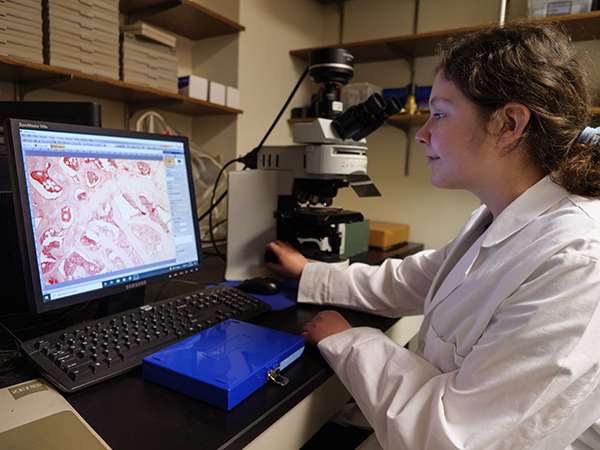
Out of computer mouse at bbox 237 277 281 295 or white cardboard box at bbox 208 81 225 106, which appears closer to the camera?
computer mouse at bbox 237 277 281 295

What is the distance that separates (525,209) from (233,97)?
5.79 feet

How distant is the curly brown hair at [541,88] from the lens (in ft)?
2.36

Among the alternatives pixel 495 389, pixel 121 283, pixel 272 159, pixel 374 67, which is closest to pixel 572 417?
pixel 495 389

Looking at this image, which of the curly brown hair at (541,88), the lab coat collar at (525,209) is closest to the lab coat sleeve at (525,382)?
the lab coat collar at (525,209)

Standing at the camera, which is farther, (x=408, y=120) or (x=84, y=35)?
(x=408, y=120)

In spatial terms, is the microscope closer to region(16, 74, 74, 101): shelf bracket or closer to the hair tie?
the hair tie

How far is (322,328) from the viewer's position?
814 mm

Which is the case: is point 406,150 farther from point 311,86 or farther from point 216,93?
point 216,93

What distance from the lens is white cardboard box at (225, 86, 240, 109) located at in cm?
217

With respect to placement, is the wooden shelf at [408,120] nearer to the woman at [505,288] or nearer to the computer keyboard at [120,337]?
the woman at [505,288]

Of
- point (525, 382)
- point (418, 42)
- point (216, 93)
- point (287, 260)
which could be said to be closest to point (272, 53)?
point (216, 93)

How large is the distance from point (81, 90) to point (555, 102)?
5.79 ft

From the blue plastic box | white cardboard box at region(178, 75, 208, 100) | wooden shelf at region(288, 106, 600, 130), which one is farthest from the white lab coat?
white cardboard box at region(178, 75, 208, 100)

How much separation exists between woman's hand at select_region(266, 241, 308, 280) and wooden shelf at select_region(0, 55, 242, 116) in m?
1.01
